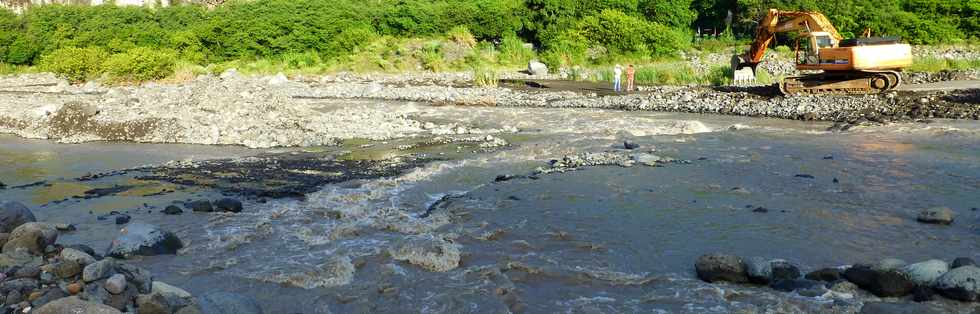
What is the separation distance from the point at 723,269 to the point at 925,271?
172 cm

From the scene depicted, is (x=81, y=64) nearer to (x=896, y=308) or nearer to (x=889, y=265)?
(x=889, y=265)

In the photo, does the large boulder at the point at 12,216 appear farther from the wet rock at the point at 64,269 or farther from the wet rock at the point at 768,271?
the wet rock at the point at 768,271

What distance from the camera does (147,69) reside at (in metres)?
35.9

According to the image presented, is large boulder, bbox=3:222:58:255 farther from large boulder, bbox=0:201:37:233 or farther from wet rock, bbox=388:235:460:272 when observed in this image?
wet rock, bbox=388:235:460:272

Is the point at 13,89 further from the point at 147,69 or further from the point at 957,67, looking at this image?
the point at 957,67

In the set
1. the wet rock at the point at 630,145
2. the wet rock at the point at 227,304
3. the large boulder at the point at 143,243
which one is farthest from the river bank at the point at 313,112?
the wet rock at the point at 227,304

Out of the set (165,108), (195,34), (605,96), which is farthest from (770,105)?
(195,34)

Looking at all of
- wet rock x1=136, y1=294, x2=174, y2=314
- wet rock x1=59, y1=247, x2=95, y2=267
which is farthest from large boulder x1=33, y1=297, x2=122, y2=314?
wet rock x1=59, y1=247, x2=95, y2=267

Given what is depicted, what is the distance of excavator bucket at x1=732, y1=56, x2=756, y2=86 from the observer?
95.7 ft

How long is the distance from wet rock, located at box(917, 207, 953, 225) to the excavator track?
14.7 metres

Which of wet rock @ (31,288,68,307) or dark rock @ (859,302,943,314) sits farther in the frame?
dark rock @ (859,302,943,314)

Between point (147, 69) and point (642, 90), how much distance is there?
24.0m

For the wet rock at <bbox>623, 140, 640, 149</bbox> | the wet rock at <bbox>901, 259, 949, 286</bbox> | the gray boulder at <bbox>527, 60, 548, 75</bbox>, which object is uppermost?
the gray boulder at <bbox>527, 60, 548, 75</bbox>

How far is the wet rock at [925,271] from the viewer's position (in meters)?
6.45
